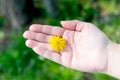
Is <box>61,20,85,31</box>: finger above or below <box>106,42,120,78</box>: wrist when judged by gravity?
above

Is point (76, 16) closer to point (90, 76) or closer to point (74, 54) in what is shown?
point (90, 76)

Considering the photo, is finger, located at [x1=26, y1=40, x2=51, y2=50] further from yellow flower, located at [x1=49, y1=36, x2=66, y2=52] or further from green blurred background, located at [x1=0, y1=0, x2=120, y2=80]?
green blurred background, located at [x1=0, y1=0, x2=120, y2=80]

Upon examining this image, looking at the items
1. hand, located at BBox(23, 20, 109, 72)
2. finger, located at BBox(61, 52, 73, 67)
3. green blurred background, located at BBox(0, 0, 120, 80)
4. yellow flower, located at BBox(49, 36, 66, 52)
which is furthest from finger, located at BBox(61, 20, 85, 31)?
green blurred background, located at BBox(0, 0, 120, 80)

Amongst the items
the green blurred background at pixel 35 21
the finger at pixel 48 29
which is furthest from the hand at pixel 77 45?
the green blurred background at pixel 35 21

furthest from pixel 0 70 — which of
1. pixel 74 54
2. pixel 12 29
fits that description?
pixel 74 54

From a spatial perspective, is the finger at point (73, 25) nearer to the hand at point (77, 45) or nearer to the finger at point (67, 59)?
the hand at point (77, 45)

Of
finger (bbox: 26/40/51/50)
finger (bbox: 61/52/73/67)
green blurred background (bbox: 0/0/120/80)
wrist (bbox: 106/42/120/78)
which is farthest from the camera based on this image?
green blurred background (bbox: 0/0/120/80)
